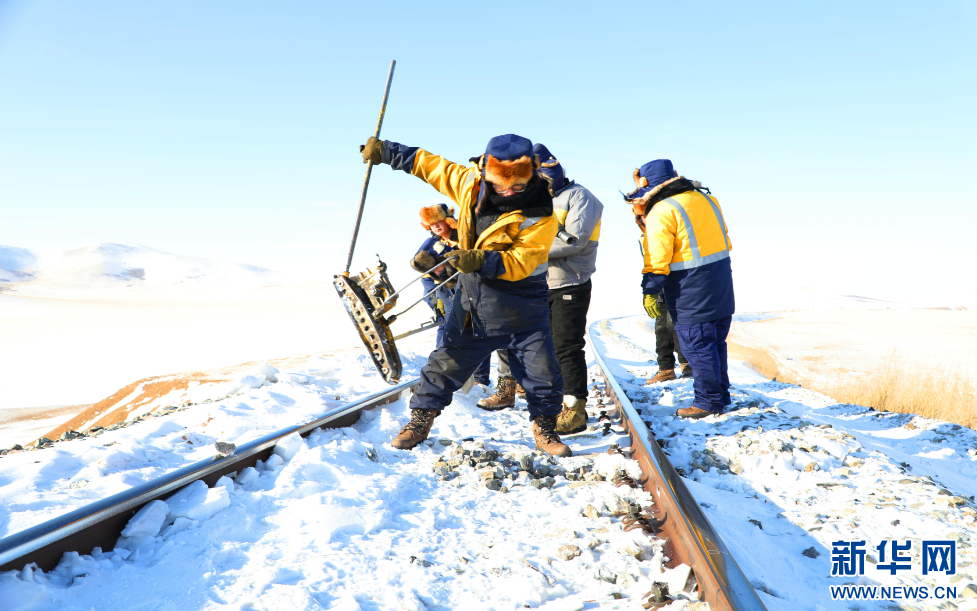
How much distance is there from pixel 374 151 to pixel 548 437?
2428mm

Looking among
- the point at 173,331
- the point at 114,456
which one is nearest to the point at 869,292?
the point at 173,331

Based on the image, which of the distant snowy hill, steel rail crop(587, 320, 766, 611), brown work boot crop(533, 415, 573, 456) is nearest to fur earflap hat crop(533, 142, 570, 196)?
brown work boot crop(533, 415, 573, 456)

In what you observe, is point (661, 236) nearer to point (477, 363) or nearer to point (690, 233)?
point (690, 233)

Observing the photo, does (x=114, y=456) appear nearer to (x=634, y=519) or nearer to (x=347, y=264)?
(x=347, y=264)

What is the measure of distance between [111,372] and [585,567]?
12420 millimetres

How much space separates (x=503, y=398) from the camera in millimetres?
5371

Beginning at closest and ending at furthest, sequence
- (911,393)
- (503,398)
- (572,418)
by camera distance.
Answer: (572,418) < (503,398) < (911,393)

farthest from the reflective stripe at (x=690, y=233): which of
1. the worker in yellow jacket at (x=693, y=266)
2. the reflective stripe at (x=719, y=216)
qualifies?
the reflective stripe at (x=719, y=216)

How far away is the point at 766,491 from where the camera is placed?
3.04 meters

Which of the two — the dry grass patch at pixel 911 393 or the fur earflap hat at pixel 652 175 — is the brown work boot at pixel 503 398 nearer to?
the fur earflap hat at pixel 652 175

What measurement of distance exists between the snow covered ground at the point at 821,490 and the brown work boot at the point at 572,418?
61 cm

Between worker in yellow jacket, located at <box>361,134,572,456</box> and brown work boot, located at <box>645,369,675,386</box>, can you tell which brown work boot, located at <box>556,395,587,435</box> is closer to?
worker in yellow jacket, located at <box>361,134,572,456</box>

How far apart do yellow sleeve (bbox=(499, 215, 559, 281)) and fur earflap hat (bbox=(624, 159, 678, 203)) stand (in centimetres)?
177

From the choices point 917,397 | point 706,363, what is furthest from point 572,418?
point 917,397
